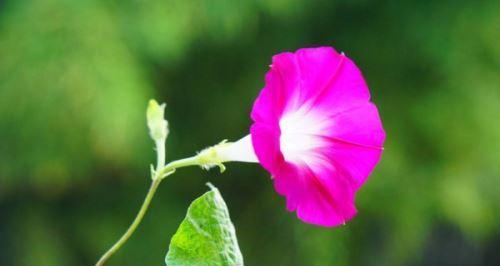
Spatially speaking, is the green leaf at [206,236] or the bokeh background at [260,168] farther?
the bokeh background at [260,168]

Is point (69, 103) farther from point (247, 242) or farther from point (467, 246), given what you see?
point (467, 246)

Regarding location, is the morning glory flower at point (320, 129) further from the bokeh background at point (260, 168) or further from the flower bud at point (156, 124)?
the bokeh background at point (260, 168)

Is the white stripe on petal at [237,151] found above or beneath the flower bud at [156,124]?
beneath

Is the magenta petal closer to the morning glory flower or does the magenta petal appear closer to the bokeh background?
the morning glory flower

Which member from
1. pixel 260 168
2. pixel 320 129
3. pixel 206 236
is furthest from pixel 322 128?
pixel 260 168

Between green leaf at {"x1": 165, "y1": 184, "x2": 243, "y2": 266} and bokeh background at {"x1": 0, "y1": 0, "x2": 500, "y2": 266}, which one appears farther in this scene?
bokeh background at {"x1": 0, "y1": 0, "x2": 500, "y2": 266}

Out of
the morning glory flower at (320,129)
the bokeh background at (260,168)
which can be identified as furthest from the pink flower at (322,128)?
the bokeh background at (260,168)

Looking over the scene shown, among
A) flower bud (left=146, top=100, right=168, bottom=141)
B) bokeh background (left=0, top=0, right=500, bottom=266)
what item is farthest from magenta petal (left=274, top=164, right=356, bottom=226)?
bokeh background (left=0, top=0, right=500, bottom=266)
